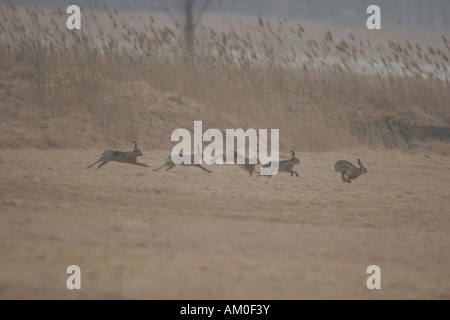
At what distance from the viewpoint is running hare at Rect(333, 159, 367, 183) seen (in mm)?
7031

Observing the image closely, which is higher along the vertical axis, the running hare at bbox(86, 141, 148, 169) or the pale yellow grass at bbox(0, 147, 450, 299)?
the running hare at bbox(86, 141, 148, 169)

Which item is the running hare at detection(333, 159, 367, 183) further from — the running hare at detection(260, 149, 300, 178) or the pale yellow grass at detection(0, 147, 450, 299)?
the running hare at detection(260, 149, 300, 178)

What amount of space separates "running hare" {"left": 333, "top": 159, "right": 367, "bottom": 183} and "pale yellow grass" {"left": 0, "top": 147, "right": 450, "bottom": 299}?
0.29ft

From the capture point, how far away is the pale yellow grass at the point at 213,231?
3.49 m

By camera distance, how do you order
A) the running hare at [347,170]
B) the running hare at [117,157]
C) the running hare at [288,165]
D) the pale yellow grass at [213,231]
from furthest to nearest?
the running hare at [347,170], the running hare at [288,165], the running hare at [117,157], the pale yellow grass at [213,231]

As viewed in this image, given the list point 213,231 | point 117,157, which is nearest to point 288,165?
point 117,157

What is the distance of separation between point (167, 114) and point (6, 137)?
2.61 meters

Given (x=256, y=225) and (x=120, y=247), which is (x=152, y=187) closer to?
(x=256, y=225)

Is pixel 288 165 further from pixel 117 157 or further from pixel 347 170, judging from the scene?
pixel 117 157

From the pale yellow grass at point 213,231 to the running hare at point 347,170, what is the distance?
0.29ft

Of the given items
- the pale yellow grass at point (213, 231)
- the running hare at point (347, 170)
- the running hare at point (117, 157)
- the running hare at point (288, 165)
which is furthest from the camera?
the running hare at point (347, 170)

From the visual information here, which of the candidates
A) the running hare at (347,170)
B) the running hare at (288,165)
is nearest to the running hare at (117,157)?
the running hare at (288,165)

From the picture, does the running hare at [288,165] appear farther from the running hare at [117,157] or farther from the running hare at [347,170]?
the running hare at [117,157]

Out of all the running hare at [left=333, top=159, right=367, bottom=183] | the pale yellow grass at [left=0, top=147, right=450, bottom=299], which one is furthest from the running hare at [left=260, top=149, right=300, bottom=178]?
the running hare at [left=333, top=159, right=367, bottom=183]
